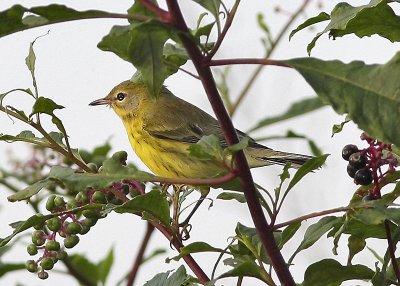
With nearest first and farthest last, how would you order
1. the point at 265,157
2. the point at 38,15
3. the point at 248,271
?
the point at 38,15 → the point at 248,271 → the point at 265,157

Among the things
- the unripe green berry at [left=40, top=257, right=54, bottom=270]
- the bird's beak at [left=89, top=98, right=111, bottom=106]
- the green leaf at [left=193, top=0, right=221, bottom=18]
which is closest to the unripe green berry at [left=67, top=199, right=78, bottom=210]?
the unripe green berry at [left=40, top=257, right=54, bottom=270]

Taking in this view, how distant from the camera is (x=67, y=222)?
267 cm

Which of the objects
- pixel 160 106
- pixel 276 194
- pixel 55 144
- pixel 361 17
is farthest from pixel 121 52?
pixel 160 106

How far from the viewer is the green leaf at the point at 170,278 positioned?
2.57 m

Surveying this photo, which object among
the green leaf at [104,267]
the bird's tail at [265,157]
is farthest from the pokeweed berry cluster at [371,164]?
the bird's tail at [265,157]

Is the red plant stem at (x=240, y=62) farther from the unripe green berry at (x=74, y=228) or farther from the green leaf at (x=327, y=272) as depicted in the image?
the unripe green berry at (x=74, y=228)

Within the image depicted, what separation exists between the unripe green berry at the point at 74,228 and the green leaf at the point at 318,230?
2.22 ft

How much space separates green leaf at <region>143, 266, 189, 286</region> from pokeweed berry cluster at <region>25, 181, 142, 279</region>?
0.29 metres

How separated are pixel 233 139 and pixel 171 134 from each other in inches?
148

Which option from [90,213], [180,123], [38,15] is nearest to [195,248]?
[90,213]

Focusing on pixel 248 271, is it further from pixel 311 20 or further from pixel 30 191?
pixel 311 20

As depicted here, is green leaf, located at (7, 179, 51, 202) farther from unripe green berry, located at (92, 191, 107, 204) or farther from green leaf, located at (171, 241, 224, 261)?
green leaf, located at (171, 241, 224, 261)

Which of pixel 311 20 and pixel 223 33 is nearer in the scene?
pixel 223 33

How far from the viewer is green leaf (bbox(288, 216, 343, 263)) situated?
243 centimetres
